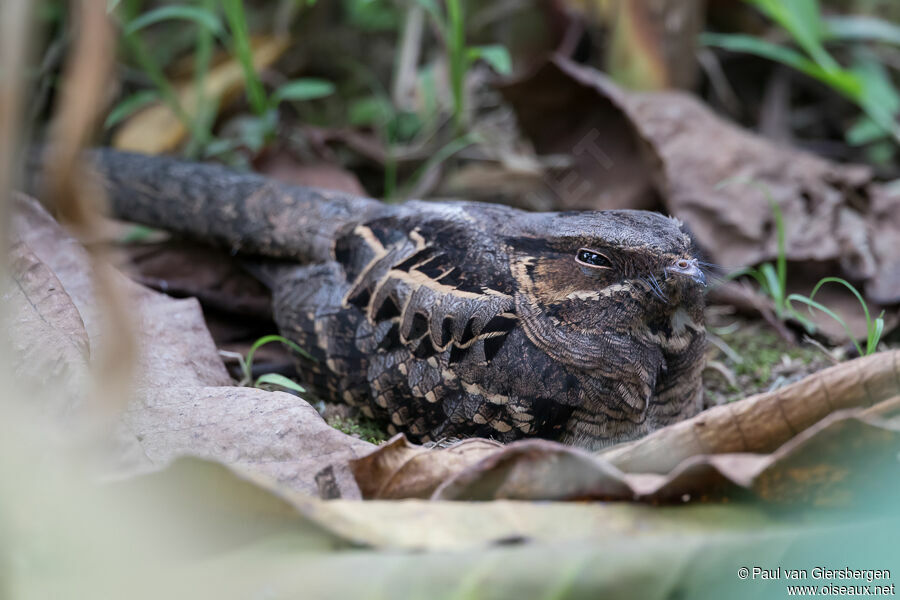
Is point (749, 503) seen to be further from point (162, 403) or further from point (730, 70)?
point (730, 70)

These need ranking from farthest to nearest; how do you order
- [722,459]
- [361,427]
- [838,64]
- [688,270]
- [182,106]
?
[838,64] → [182,106] → [361,427] → [688,270] → [722,459]

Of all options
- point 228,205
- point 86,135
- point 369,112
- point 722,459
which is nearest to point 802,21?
point 369,112

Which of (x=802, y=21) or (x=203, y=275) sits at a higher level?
(x=802, y=21)

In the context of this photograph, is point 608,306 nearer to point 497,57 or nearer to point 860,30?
point 497,57

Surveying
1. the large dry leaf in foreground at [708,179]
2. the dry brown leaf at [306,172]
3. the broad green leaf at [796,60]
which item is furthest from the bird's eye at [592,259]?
the broad green leaf at [796,60]

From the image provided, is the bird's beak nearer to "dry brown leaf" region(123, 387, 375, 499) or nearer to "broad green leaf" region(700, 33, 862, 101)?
"dry brown leaf" region(123, 387, 375, 499)

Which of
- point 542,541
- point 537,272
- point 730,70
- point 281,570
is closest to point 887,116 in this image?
point 730,70

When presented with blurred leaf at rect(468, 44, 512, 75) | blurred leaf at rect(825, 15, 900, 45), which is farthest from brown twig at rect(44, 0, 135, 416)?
blurred leaf at rect(825, 15, 900, 45)
